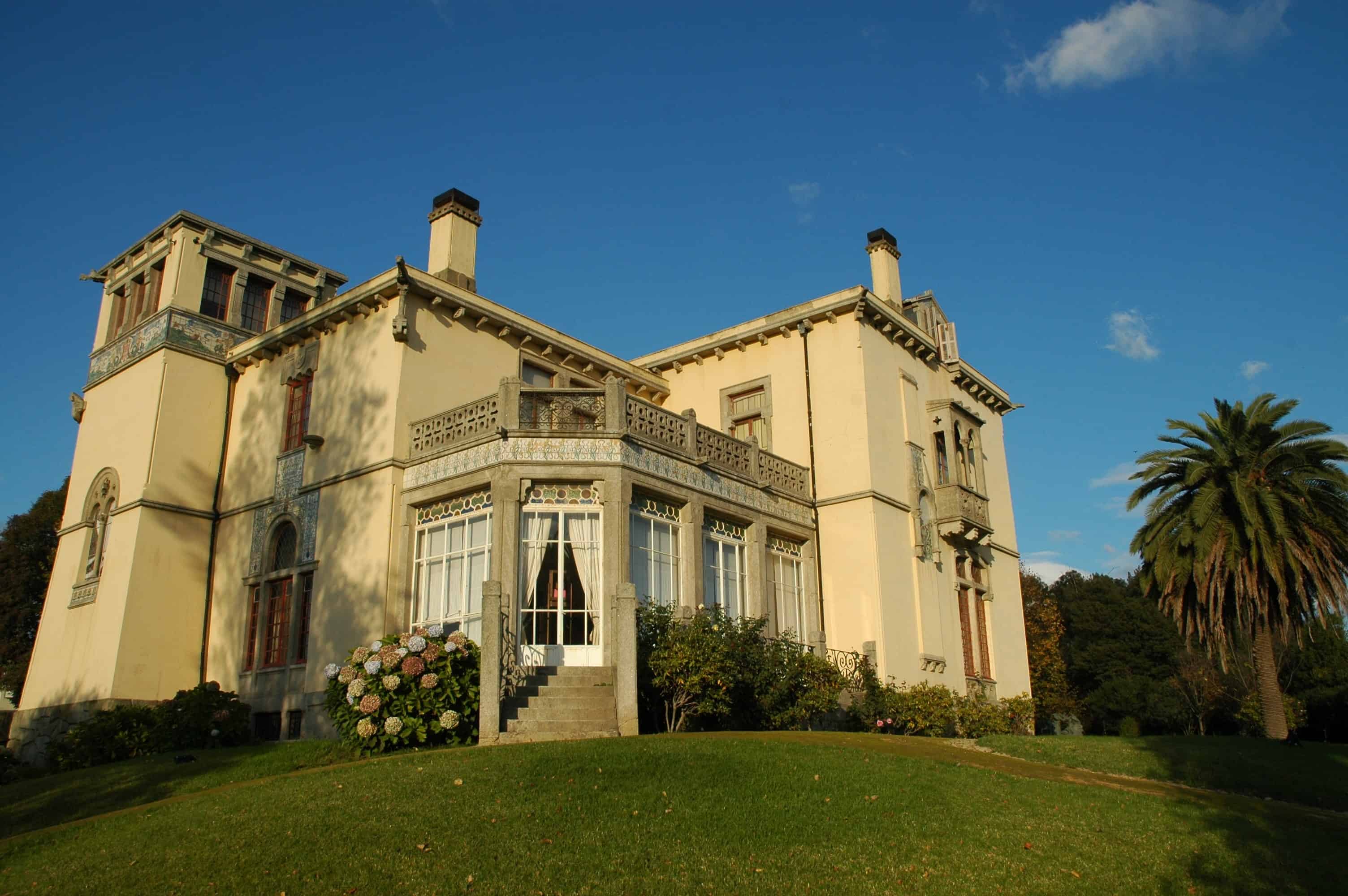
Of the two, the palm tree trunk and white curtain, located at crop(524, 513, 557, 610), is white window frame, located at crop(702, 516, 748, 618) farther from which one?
the palm tree trunk

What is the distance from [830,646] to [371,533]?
389 inches

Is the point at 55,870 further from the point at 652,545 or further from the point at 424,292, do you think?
the point at 424,292

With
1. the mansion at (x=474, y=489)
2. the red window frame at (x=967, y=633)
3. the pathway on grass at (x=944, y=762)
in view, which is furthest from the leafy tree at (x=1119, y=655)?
the pathway on grass at (x=944, y=762)

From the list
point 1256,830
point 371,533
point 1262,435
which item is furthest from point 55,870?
point 1262,435

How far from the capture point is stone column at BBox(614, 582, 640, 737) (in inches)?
611

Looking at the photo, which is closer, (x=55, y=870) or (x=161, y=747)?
(x=55, y=870)

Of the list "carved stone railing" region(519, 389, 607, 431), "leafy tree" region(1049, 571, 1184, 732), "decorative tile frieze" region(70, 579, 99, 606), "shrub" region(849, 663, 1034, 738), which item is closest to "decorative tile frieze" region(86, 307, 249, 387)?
"decorative tile frieze" region(70, 579, 99, 606)

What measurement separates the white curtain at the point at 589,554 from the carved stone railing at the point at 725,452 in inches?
113

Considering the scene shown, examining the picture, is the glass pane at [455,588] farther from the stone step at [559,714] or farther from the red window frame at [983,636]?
the red window frame at [983,636]

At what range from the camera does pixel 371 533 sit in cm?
1956

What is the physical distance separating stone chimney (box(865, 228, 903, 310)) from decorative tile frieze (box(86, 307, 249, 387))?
1578cm

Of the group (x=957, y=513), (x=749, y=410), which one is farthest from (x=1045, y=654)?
(x=749, y=410)

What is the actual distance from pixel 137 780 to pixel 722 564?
10.6m

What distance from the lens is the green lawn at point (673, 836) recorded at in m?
8.63
